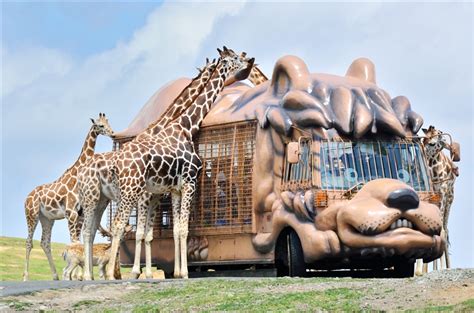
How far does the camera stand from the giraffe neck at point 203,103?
69.4ft

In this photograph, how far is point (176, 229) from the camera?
65.9 ft

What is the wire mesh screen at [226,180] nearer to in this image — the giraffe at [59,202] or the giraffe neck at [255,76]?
the giraffe neck at [255,76]

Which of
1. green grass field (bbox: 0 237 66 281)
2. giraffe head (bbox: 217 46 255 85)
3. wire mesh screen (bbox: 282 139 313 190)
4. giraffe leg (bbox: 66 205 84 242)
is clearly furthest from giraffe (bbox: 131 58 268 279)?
green grass field (bbox: 0 237 66 281)

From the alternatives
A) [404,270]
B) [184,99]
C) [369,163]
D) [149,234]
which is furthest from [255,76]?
[404,270]

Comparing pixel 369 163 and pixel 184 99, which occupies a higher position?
pixel 184 99

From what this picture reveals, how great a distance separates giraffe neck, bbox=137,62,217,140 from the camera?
21.7 metres

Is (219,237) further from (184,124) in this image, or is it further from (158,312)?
(158,312)

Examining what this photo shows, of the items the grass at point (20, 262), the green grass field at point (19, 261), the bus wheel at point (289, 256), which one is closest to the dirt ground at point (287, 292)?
the bus wheel at point (289, 256)

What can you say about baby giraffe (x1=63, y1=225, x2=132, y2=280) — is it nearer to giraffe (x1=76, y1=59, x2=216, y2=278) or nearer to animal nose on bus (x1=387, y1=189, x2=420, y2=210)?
giraffe (x1=76, y1=59, x2=216, y2=278)

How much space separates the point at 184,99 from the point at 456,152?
20.7 ft

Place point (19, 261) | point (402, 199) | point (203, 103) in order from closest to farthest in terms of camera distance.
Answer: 1. point (402, 199)
2. point (203, 103)
3. point (19, 261)

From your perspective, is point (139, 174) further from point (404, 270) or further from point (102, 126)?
point (404, 270)

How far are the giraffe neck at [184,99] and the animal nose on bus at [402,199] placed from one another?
6.29 meters

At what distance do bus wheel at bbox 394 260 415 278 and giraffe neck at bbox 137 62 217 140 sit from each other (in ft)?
19.7
